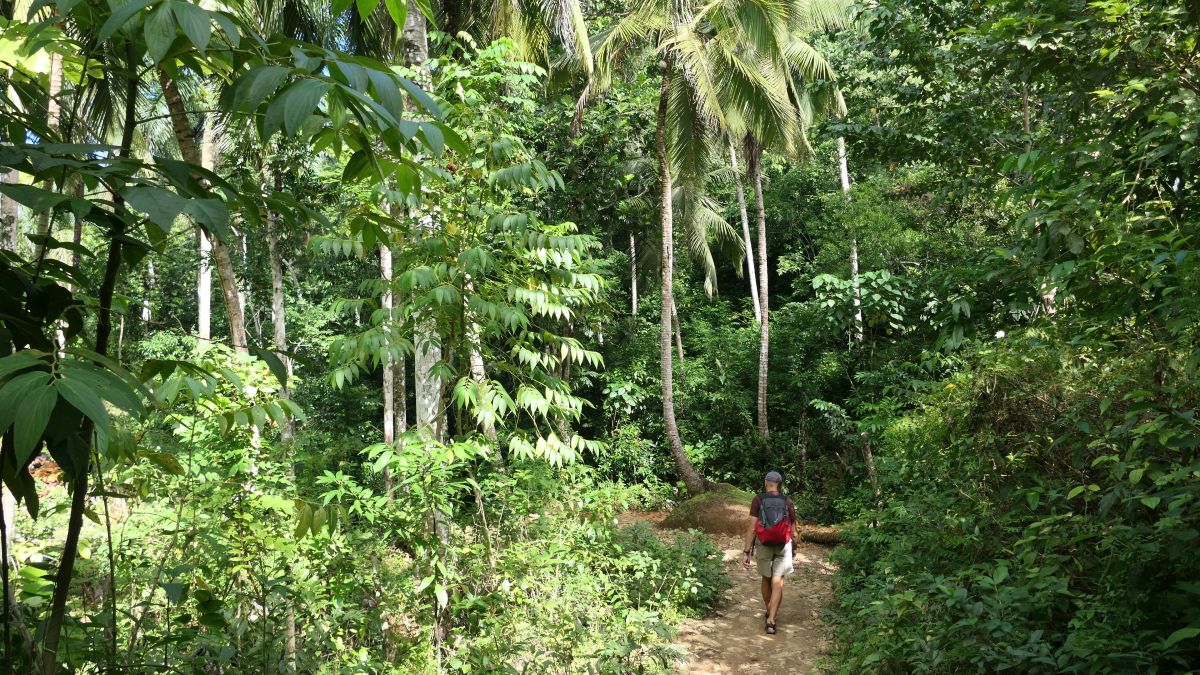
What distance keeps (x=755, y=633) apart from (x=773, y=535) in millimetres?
1003

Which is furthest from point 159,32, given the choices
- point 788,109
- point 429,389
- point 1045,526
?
point 788,109

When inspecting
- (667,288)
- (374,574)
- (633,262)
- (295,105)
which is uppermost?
(633,262)

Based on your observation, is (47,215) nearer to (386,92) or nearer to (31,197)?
(31,197)

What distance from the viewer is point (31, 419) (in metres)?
0.89

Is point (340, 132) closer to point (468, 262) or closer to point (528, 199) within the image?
point (468, 262)

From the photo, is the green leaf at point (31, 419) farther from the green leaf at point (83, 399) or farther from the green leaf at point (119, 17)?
the green leaf at point (119, 17)

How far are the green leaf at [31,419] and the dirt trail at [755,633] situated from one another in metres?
5.74

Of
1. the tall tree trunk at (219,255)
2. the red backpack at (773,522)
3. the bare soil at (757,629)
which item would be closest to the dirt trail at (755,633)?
the bare soil at (757,629)

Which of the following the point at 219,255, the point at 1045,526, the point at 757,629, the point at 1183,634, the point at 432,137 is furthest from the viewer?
the point at 757,629

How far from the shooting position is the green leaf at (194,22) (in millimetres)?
1044

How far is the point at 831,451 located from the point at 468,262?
13.2 m

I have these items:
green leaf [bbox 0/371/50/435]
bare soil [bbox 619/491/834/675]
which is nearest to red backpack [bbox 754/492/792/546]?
bare soil [bbox 619/491/834/675]

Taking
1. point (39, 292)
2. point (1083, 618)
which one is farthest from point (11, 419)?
point (1083, 618)

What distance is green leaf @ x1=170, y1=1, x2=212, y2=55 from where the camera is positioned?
3.43 ft
